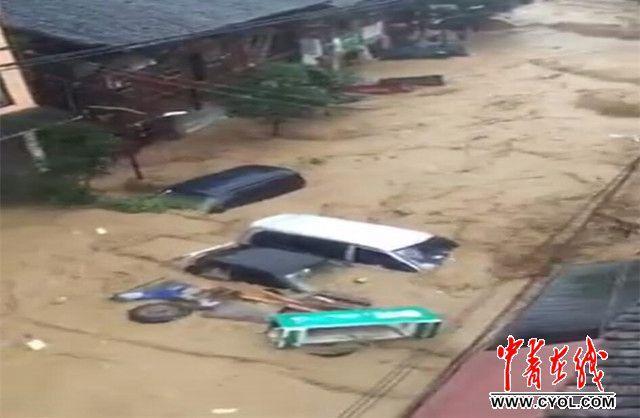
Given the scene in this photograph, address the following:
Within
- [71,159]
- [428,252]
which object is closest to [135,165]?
[71,159]

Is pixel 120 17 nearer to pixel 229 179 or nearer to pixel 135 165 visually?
pixel 135 165

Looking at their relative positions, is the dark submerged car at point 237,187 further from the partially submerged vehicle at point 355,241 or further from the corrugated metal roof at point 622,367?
the corrugated metal roof at point 622,367

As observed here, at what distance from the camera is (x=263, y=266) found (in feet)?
50.4

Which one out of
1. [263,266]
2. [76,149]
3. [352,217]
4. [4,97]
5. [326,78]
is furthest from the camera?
[326,78]

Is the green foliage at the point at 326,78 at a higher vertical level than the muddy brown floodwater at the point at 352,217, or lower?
higher

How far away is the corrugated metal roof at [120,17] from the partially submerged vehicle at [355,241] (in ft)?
25.0

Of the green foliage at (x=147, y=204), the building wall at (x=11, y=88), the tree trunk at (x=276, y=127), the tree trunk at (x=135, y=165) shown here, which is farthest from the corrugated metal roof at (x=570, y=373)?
the tree trunk at (x=276, y=127)

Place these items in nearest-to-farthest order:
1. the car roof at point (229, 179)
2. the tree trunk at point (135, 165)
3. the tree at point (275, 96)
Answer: the car roof at point (229, 179)
the tree trunk at point (135, 165)
the tree at point (275, 96)

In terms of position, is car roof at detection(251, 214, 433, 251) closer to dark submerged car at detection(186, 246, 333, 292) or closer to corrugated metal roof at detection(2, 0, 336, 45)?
dark submerged car at detection(186, 246, 333, 292)

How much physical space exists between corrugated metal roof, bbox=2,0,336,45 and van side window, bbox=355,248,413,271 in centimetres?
930

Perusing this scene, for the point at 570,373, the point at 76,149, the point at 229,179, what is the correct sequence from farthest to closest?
the point at 229,179 < the point at 76,149 < the point at 570,373

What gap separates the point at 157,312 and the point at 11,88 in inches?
378

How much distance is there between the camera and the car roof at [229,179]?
1992 cm

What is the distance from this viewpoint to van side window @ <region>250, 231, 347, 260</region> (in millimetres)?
15945
